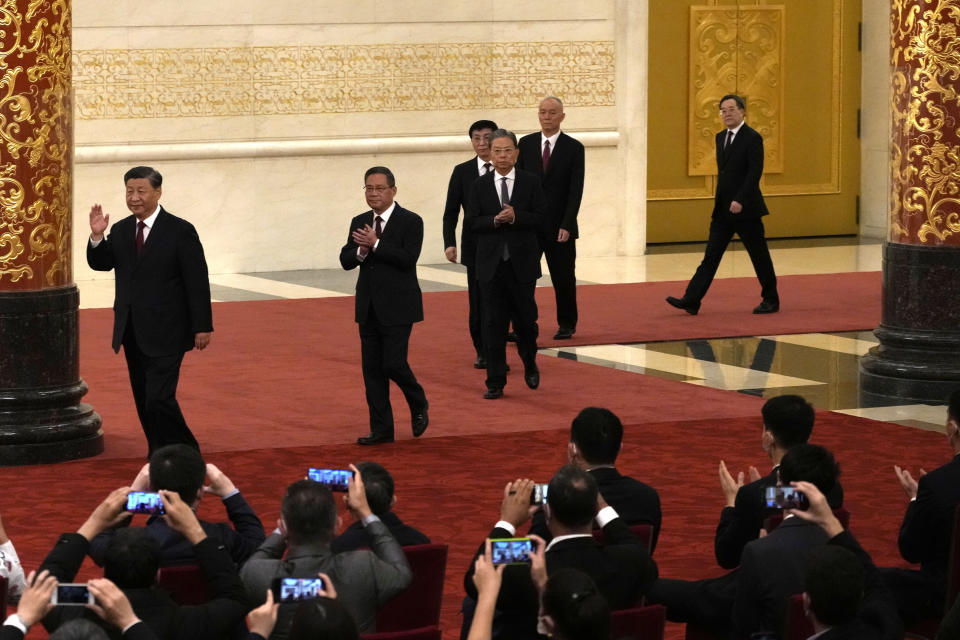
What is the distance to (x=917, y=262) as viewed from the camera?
9914mm

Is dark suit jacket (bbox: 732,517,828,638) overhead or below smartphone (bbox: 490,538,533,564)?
below

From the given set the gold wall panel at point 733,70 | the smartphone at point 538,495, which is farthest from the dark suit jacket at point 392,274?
the gold wall panel at point 733,70

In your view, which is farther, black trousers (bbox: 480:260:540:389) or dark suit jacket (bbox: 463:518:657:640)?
black trousers (bbox: 480:260:540:389)

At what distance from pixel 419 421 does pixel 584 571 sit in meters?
4.40

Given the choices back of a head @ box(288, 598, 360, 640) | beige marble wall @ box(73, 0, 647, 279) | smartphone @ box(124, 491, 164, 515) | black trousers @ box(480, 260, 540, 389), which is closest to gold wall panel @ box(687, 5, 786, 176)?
beige marble wall @ box(73, 0, 647, 279)

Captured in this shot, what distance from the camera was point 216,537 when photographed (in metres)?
4.53

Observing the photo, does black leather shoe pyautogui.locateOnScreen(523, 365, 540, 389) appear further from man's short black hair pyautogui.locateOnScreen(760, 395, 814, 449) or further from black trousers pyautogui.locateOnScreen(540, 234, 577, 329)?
man's short black hair pyautogui.locateOnScreen(760, 395, 814, 449)

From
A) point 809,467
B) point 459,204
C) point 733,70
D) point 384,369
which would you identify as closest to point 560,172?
point 459,204

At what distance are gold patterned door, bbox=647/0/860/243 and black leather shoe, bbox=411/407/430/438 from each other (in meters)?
9.64

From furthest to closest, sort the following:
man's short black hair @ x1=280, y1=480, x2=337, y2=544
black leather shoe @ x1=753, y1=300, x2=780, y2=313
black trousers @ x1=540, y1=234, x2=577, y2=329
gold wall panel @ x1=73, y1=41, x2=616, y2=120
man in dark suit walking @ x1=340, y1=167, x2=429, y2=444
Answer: gold wall panel @ x1=73, y1=41, x2=616, y2=120 → black leather shoe @ x1=753, y1=300, x2=780, y2=313 → black trousers @ x1=540, y1=234, x2=577, y2=329 → man in dark suit walking @ x1=340, y1=167, x2=429, y2=444 → man's short black hair @ x1=280, y1=480, x2=337, y2=544

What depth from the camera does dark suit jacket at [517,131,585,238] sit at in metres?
11.7

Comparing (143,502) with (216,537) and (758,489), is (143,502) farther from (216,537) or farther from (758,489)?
(758,489)

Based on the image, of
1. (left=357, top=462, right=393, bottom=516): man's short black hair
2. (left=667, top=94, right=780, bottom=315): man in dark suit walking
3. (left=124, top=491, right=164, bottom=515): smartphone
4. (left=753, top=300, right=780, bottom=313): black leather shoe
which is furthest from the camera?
(left=753, top=300, right=780, bottom=313): black leather shoe

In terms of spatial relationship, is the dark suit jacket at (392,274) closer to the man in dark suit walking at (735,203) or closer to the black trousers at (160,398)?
the black trousers at (160,398)
